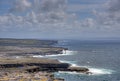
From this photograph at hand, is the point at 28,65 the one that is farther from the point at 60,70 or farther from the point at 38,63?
the point at 60,70

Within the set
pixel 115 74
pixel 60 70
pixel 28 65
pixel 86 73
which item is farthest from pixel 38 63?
pixel 115 74

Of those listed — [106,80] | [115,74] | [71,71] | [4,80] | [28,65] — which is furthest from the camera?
[28,65]

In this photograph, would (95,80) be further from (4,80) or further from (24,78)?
(4,80)

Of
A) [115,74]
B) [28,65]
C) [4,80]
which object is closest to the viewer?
[4,80]

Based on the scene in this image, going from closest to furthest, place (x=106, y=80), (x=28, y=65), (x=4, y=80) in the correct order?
(x=4, y=80)
(x=106, y=80)
(x=28, y=65)

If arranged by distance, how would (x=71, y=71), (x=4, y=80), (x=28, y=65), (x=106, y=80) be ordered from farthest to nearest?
(x=28, y=65)
(x=71, y=71)
(x=106, y=80)
(x=4, y=80)

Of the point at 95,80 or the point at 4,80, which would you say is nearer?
the point at 4,80

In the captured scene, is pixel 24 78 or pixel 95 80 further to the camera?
pixel 95 80

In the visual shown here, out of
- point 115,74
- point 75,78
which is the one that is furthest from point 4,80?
point 115,74
